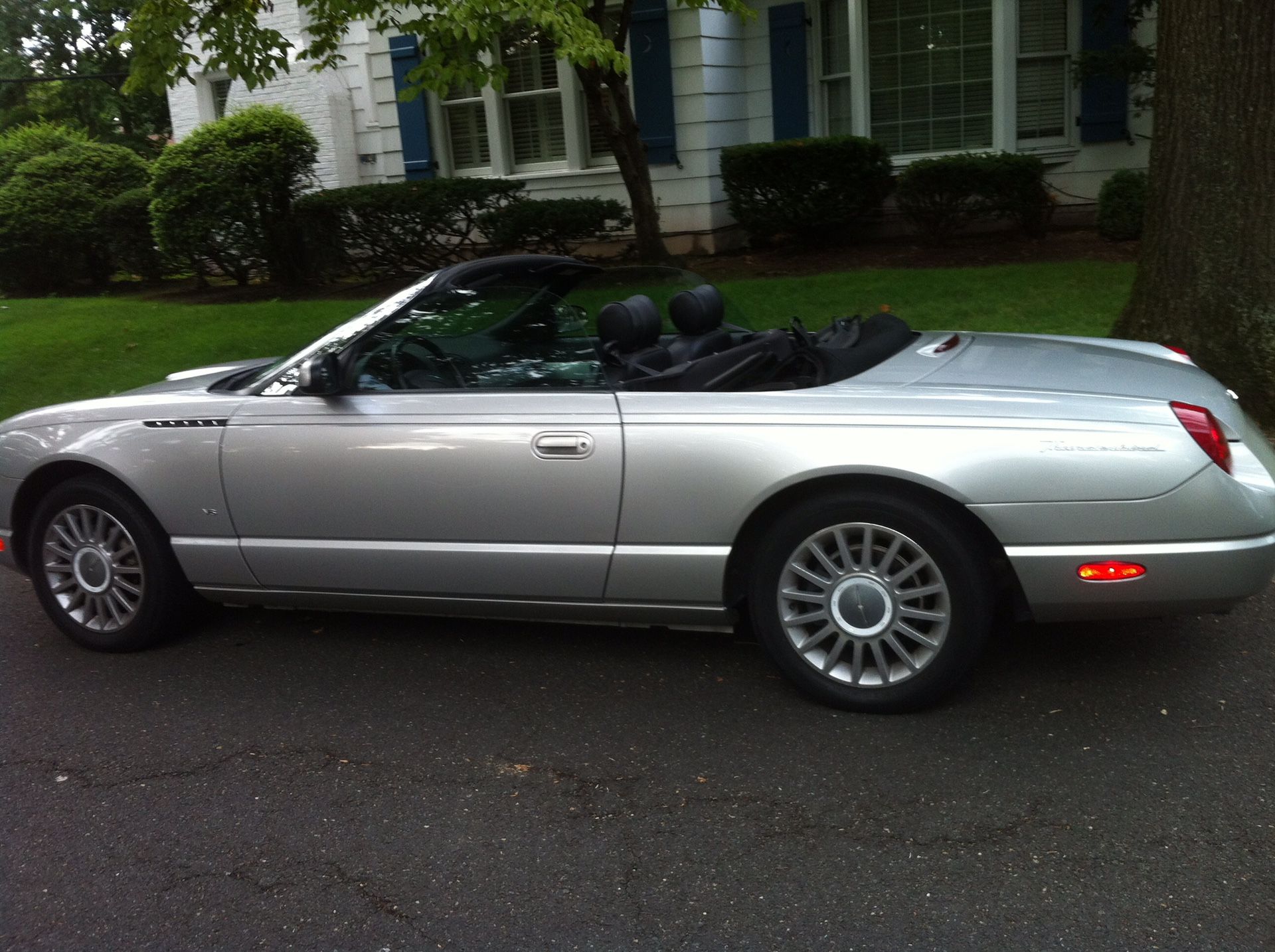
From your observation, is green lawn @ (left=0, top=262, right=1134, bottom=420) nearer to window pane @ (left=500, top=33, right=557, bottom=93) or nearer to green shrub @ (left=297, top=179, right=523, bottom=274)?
green shrub @ (left=297, top=179, right=523, bottom=274)

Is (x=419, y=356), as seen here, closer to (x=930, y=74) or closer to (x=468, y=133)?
(x=930, y=74)

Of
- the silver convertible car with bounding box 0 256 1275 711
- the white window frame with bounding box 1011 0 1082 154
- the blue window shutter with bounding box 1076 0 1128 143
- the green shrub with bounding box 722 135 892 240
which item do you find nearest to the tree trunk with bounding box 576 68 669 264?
the green shrub with bounding box 722 135 892 240

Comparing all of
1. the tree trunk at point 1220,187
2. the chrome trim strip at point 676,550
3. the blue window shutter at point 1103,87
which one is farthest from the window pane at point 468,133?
the chrome trim strip at point 676,550

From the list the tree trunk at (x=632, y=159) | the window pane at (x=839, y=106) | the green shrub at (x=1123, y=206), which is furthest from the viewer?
the window pane at (x=839, y=106)

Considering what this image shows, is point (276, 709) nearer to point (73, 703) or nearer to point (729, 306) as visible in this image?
point (73, 703)

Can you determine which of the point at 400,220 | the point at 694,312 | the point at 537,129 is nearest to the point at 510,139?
the point at 537,129

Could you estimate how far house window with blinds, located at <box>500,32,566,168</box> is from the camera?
1507 cm

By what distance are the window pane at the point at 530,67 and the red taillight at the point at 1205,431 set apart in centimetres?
1216

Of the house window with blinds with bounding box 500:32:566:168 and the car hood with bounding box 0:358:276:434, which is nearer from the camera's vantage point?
the car hood with bounding box 0:358:276:434

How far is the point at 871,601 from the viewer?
397cm

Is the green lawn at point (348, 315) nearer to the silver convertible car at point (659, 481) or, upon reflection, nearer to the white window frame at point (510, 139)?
the white window frame at point (510, 139)

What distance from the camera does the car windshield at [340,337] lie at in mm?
4750

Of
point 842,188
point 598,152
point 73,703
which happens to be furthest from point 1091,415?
point 598,152

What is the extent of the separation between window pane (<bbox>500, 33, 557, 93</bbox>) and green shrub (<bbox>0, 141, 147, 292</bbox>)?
5145 millimetres
